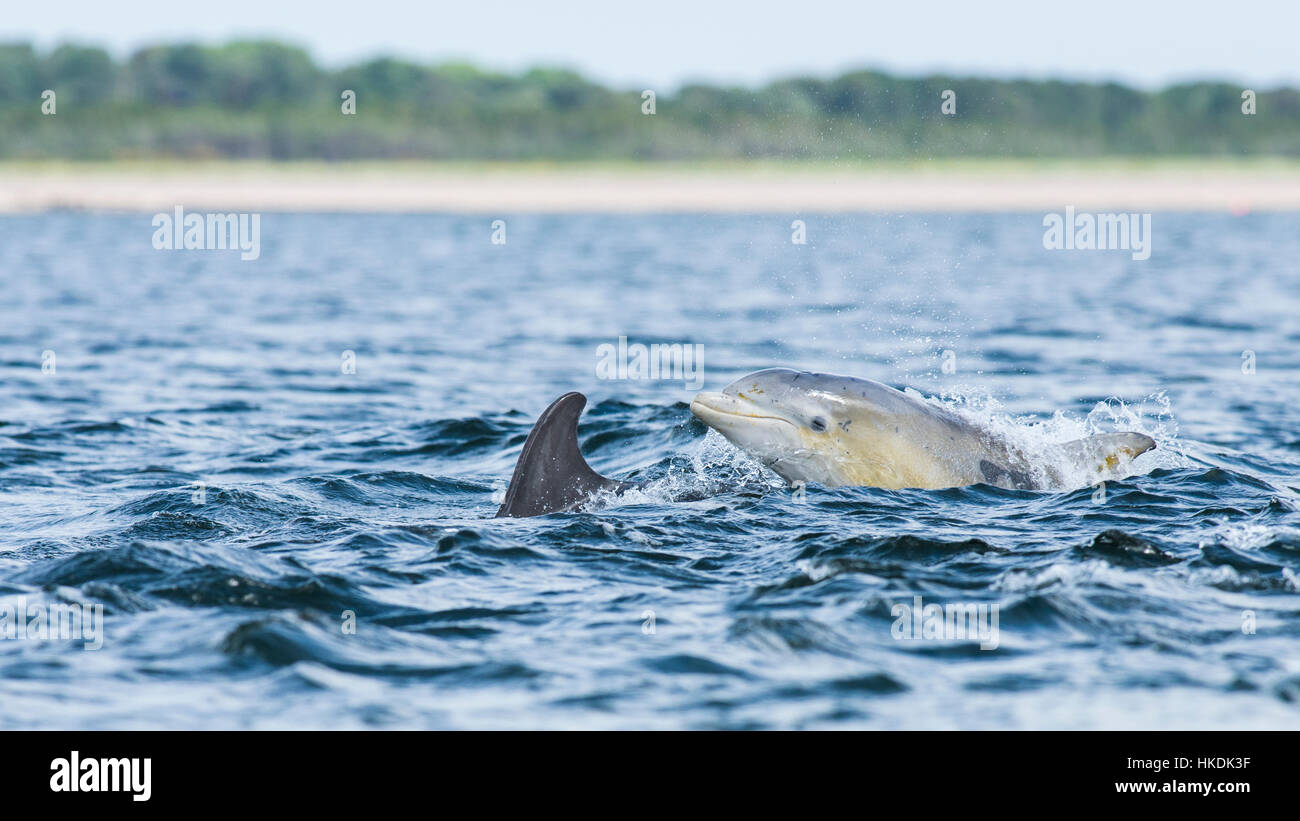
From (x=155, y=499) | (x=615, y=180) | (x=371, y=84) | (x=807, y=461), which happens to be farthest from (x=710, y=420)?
(x=371, y=84)

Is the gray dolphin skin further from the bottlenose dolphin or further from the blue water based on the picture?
the blue water

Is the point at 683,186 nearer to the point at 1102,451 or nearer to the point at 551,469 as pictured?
the point at 1102,451

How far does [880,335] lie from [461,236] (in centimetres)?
5014

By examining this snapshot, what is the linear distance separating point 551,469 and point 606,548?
116 centimetres

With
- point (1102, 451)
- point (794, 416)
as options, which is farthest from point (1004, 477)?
point (794, 416)

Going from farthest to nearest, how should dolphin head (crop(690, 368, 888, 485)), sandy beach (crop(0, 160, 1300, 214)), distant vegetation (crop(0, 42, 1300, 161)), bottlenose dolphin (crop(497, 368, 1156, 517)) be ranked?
distant vegetation (crop(0, 42, 1300, 161)) → sandy beach (crop(0, 160, 1300, 214)) → dolphin head (crop(690, 368, 888, 485)) → bottlenose dolphin (crop(497, 368, 1156, 517))

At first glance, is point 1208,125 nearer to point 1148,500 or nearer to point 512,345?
point 512,345

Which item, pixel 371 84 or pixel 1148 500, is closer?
pixel 1148 500

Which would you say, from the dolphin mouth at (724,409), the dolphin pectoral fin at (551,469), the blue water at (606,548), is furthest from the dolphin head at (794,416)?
the dolphin pectoral fin at (551,469)

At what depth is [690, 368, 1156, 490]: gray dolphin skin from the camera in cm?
1177

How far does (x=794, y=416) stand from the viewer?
38.7ft

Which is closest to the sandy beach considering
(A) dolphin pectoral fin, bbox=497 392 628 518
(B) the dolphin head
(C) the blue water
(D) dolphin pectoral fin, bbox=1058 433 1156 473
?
(C) the blue water

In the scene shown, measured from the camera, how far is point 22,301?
3550cm

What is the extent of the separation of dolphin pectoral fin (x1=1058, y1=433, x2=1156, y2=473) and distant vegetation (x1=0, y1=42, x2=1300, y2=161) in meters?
108
